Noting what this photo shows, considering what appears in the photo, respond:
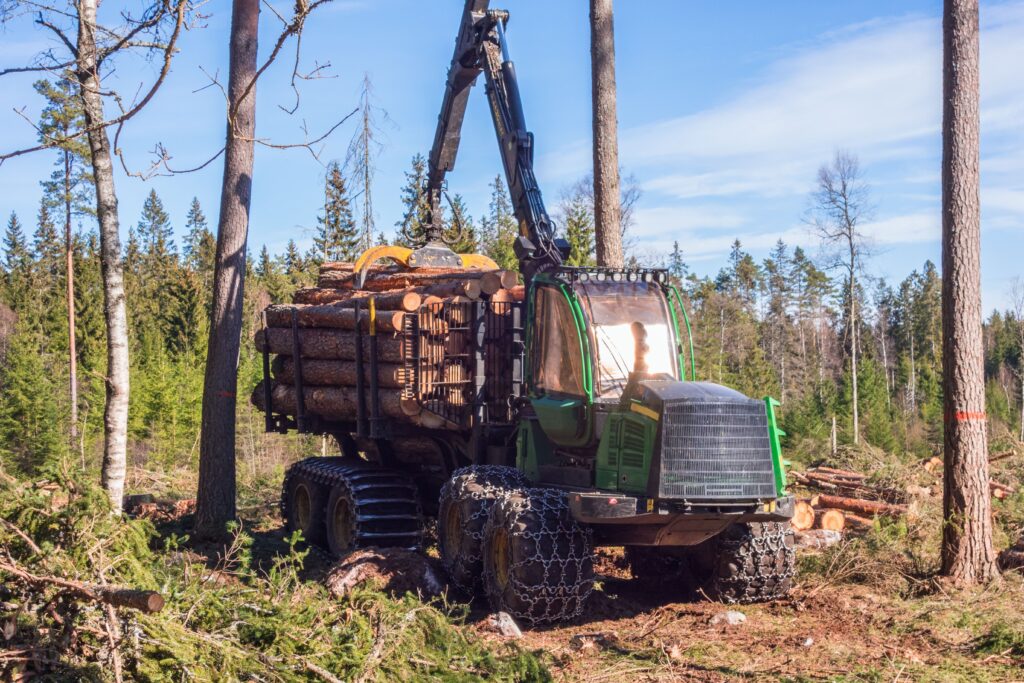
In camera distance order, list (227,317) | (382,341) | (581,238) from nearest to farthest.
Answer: (382,341), (227,317), (581,238)

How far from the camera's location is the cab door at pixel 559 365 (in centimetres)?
886

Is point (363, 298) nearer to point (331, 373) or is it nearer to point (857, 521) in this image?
point (331, 373)

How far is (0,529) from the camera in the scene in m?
5.55

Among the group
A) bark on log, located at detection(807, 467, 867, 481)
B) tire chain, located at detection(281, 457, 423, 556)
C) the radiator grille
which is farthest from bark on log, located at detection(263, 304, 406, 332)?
bark on log, located at detection(807, 467, 867, 481)

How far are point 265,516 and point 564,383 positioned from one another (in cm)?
Result: 753

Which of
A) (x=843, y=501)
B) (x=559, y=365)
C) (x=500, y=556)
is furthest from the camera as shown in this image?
(x=843, y=501)

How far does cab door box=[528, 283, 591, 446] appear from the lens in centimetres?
886

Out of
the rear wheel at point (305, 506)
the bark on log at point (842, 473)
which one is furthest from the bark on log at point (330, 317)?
the bark on log at point (842, 473)

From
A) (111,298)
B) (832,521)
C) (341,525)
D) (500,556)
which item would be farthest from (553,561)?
(832,521)

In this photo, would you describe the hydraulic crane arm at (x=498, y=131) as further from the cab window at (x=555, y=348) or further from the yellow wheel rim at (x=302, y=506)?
the yellow wheel rim at (x=302, y=506)

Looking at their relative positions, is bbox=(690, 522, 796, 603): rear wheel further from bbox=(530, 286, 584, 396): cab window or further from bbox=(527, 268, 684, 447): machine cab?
bbox=(530, 286, 584, 396): cab window

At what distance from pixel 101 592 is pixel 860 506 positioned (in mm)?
10178

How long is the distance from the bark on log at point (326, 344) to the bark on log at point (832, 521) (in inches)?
219

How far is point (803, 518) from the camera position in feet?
39.5
